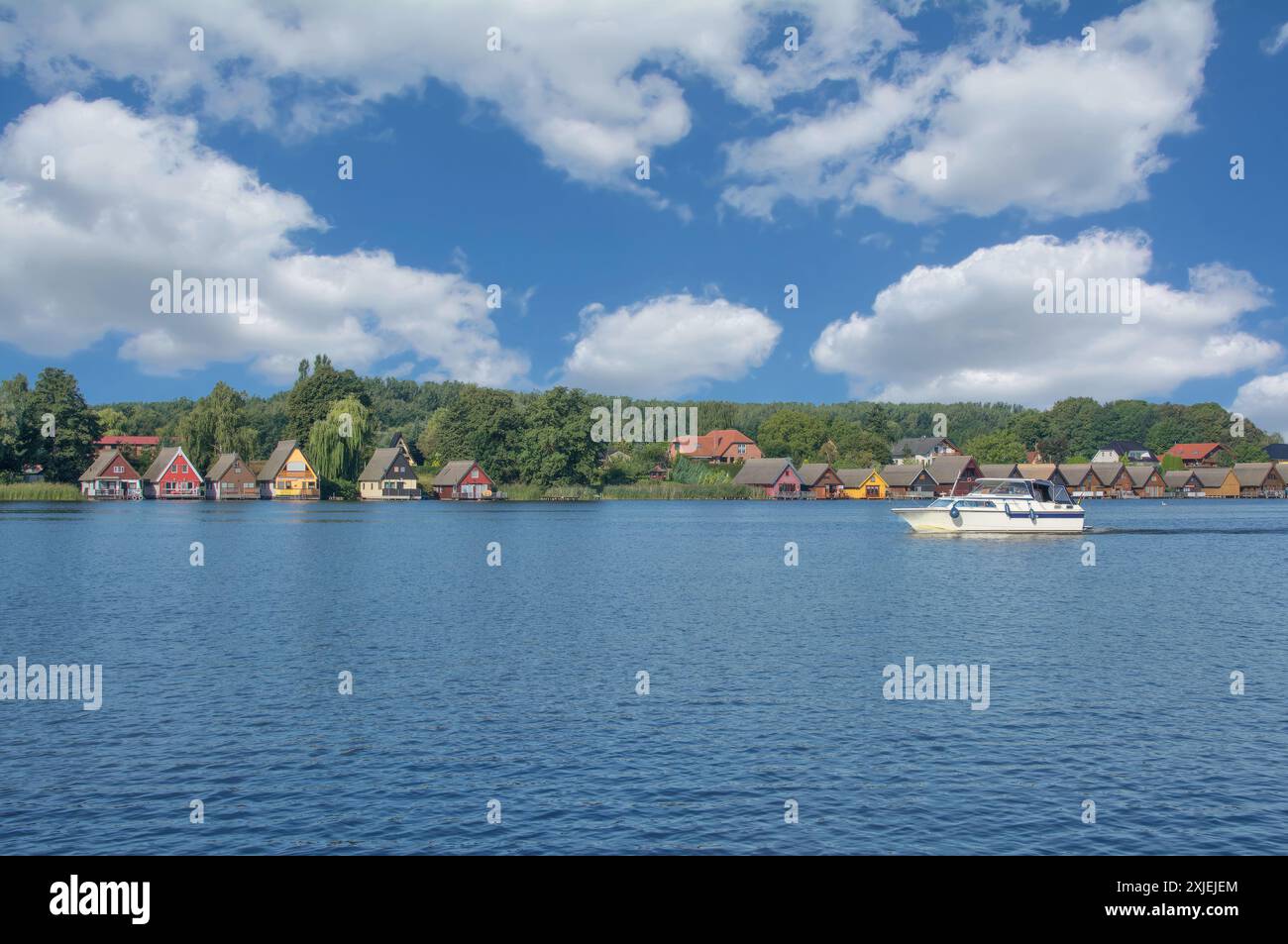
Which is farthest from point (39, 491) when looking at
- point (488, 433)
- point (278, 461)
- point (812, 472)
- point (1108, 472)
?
point (1108, 472)

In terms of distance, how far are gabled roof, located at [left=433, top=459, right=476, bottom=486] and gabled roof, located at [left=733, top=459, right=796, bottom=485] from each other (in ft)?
151

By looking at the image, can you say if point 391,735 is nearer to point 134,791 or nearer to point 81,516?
point 134,791

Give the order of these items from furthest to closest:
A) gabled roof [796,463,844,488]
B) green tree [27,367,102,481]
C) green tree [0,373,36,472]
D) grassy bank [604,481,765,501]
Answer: gabled roof [796,463,844,488]
grassy bank [604,481,765,501]
green tree [27,367,102,481]
green tree [0,373,36,472]

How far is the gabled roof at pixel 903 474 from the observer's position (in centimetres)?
17938

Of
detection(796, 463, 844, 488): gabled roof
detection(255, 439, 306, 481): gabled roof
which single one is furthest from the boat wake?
detection(255, 439, 306, 481): gabled roof

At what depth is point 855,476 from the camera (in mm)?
181750

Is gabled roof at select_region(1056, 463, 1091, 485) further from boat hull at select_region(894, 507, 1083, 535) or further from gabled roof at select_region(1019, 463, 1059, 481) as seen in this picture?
boat hull at select_region(894, 507, 1083, 535)

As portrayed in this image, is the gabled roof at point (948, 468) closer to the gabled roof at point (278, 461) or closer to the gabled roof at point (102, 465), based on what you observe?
the gabled roof at point (278, 461)

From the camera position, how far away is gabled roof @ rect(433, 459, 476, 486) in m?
155

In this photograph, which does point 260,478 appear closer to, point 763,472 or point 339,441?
point 339,441

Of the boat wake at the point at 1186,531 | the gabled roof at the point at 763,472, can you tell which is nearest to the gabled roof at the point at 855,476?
the gabled roof at the point at 763,472

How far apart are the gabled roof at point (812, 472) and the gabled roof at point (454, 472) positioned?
57.8m

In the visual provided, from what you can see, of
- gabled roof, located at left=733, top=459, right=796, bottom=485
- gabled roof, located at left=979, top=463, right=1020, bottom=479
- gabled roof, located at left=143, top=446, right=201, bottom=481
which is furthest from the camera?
gabled roof, located at left=979, top=463, right=1020, bottom=479

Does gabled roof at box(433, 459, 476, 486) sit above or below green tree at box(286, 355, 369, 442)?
below
